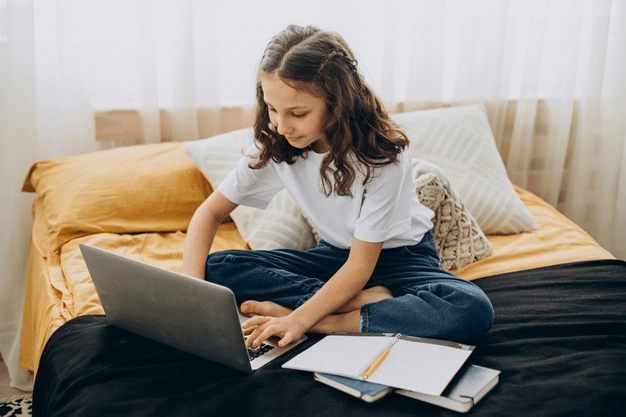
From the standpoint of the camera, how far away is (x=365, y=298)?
1427mm

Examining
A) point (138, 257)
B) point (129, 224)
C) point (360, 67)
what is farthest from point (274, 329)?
point (360, 67)

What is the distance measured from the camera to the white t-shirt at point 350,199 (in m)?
1.38

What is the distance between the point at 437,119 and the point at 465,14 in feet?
1.51

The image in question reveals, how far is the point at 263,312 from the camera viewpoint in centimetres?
140

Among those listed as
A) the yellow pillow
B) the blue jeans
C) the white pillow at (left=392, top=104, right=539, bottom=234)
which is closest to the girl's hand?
the blue jeans

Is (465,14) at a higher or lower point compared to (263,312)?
higher

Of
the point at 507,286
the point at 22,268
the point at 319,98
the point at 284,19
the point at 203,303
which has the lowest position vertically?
the point at 22,268

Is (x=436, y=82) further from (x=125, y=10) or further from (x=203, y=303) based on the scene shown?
(x=203, y=303)

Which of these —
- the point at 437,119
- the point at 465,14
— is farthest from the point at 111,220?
the point at 465,14

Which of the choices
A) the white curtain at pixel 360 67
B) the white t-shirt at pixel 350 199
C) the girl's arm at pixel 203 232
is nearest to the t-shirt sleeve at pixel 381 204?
the white t-shirt at pixel 350 199

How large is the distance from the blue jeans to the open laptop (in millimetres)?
165

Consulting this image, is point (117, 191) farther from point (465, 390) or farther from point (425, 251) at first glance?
point (465, 390)

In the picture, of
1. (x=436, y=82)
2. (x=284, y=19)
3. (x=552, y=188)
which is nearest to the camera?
(x=284, y=19)

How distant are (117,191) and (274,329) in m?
0.79
